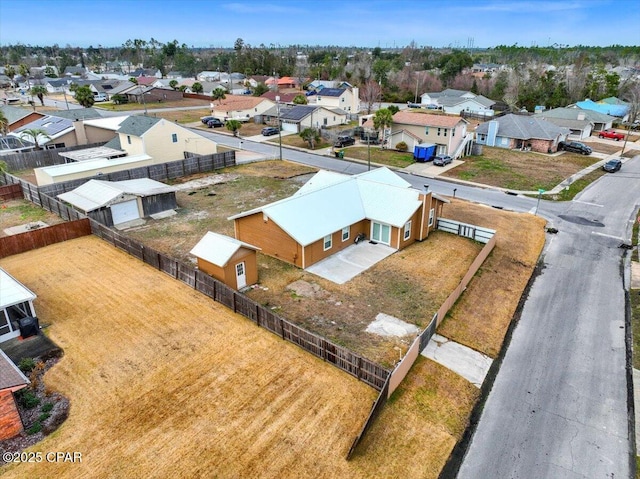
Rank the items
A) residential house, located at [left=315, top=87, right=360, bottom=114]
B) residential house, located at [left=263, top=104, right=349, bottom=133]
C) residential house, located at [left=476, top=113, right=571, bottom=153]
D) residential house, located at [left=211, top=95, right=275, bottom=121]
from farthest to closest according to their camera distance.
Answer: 1. residential house, located at [left=315, top=87, right=360, bottom=114]
2. residential house, located at [left=211, top=95, right=275, bottom=121]
3. residential house, located at [left=263, top=104, right=349, bottom=133]
4. residential house, located at [left=476, top=113, right=571, bottom=153]

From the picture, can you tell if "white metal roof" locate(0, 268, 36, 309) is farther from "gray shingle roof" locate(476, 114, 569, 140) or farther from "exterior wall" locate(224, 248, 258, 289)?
"gray shingle roof" locate(476, 114, 569, 140)

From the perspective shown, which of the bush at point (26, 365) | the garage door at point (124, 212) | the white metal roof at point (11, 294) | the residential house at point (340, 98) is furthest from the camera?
the residential house at point (340, 98)

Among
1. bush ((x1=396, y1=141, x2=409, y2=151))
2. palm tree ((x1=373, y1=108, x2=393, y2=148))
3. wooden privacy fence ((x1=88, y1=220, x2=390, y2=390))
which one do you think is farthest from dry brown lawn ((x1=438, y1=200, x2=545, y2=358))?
palm tree ((x1=373, y1=108, x2=393, y2=148))

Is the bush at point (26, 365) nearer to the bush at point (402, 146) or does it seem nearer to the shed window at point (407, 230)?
the shed window at point (407, 230)

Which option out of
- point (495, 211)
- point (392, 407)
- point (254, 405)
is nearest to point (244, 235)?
Result: point (254, 405)

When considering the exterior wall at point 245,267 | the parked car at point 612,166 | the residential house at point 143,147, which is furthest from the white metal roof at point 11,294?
the parked car at point 612,166
